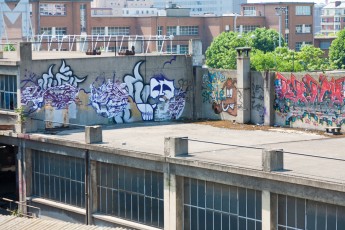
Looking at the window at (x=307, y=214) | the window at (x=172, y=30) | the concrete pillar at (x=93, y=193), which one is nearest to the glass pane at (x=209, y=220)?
the window at (x=307, y=214)

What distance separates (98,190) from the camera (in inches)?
1795

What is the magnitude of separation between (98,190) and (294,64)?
5657 cm

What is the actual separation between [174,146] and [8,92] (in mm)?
14084

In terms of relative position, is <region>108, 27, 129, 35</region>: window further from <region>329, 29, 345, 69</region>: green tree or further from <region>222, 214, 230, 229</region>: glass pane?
<region>222, 214, 230, 229</region>: glass pane

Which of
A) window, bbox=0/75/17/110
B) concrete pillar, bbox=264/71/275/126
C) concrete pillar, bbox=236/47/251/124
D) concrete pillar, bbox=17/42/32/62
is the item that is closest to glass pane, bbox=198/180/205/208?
concrete pillar, bbox=264/71/275/126

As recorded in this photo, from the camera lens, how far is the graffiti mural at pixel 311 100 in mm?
48531

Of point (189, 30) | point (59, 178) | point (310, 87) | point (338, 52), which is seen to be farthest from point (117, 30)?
point (59, 178)

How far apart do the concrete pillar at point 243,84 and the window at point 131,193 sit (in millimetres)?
11214

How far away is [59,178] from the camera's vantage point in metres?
47.7

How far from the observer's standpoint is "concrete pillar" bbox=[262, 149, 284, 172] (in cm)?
3622

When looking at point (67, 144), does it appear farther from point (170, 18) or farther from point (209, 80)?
point (170, 18)

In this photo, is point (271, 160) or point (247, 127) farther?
point (247, 127)

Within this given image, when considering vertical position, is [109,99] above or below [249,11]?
below

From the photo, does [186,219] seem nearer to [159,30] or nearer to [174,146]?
[174,146]
